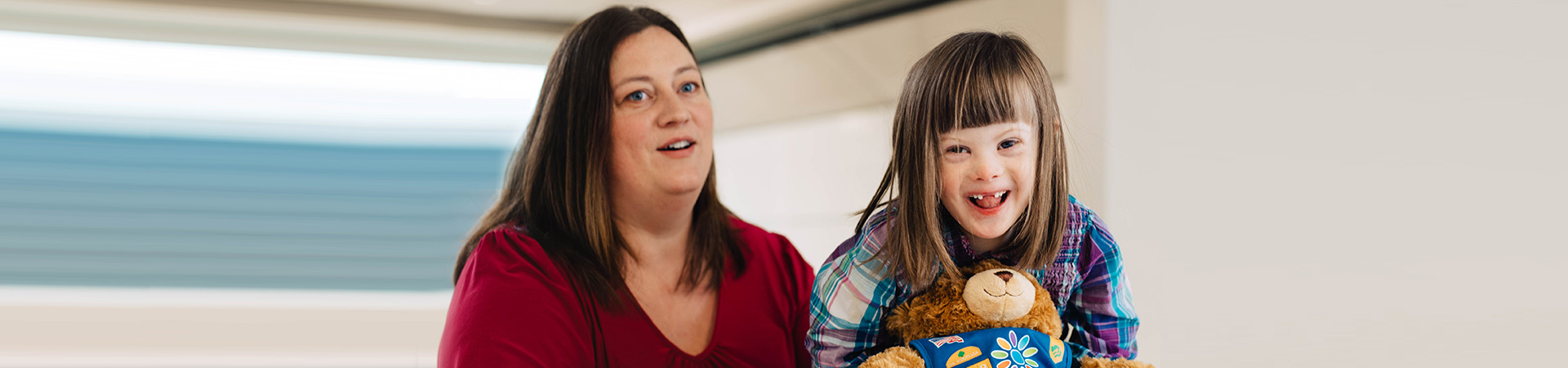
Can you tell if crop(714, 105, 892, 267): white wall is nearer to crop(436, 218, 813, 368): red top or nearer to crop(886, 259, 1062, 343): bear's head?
crop(436, 218, 813, 368): red top

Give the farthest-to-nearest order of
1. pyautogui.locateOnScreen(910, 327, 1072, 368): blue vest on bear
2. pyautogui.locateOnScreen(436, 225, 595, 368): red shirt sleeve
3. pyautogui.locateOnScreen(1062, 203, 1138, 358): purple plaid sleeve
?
pyautogui.locateOnScreen(436, 225, 595, 368): red shirt sleeve
pyautogui.locateOnScreen(1062, 203, 1138, 358): purple plaid sleeve
pyautogui.locateOnScreen(910, 327, 1072, 368): blue vest on bear

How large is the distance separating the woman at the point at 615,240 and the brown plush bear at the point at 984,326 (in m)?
0.45

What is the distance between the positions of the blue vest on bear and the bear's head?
16 millimetres

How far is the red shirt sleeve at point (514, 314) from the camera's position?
114cm

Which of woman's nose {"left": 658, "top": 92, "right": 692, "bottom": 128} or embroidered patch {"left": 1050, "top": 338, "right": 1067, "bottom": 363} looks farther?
woman's nose {"left": 658, "top": 92, "right": 692, "bottom": 128}

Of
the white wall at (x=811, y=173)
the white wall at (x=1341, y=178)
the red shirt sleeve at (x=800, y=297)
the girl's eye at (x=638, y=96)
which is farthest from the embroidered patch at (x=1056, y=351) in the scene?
the white wall at (x=811, y=173)

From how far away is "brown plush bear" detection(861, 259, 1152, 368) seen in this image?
90cm

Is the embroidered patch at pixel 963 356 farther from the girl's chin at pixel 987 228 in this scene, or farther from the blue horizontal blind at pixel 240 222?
the blue horizontal blind at pixel 240 222

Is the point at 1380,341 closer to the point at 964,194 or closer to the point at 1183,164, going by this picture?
the point at 1183,164

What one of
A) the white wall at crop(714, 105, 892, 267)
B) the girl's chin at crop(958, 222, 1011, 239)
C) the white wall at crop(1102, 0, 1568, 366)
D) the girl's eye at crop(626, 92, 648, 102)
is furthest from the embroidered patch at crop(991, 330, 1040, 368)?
the white wall at crop(714, 105, 892, 267)

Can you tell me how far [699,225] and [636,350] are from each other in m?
0.27

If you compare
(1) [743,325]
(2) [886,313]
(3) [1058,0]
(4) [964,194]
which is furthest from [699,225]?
(3) [1058,0]

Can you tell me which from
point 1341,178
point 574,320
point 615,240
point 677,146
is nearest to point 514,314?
point 574,320

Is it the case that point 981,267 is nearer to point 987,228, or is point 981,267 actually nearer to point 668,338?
point 987,228
